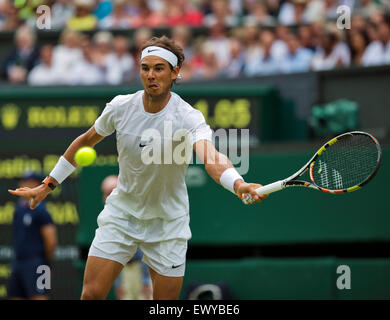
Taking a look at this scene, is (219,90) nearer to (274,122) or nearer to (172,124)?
(274,122)

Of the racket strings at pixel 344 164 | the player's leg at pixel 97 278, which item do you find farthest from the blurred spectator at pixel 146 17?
the player's leg at pixel 97 278

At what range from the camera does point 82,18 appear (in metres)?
12.1

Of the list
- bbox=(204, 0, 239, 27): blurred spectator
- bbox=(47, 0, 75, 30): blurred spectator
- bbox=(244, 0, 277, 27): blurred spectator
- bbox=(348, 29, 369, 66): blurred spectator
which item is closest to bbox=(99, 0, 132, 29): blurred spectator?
bbox=(47, 0, 75, 30): blurred spectator

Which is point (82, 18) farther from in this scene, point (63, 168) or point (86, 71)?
point (63, 168)

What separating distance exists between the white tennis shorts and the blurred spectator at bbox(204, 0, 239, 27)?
21.2 feet

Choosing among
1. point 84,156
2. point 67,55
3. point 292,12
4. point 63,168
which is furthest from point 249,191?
point 292,12

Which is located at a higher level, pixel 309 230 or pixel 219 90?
pixel 219 90

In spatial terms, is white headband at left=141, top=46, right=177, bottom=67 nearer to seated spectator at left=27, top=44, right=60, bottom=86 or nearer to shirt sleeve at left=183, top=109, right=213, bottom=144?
shirt sleeve at left=183, top=109, right=213, bottom=144

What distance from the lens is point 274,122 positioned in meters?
10.0

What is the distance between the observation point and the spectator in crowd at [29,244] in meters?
9.02

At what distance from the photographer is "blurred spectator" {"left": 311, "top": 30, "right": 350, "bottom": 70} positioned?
1041 centimetres

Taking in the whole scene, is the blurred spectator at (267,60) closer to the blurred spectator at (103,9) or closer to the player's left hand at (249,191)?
the blurred spectator at (103,9)

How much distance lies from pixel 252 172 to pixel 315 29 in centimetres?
291
